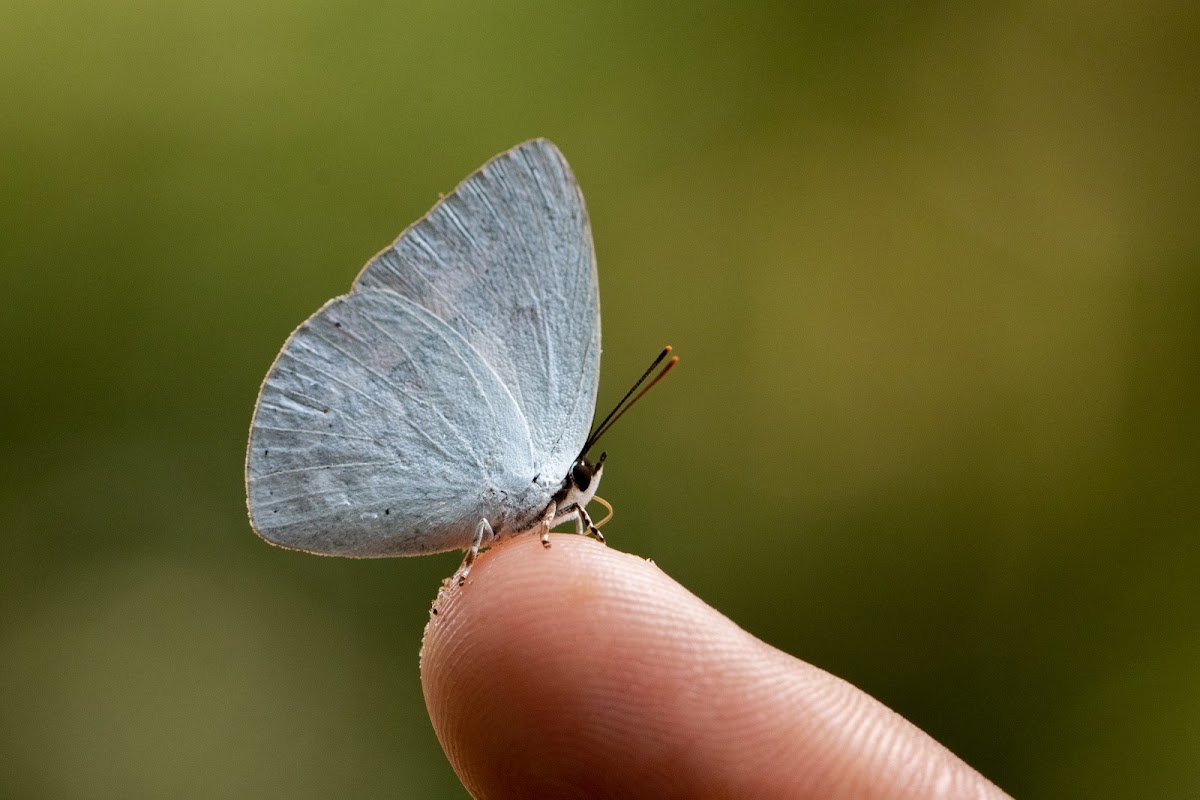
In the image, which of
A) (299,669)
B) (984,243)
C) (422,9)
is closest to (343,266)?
(422,9)

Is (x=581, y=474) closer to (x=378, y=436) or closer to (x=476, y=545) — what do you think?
(x=476, y=545)

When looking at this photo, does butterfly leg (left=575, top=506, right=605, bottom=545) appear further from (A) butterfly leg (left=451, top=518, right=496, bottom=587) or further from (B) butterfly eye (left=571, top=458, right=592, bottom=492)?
(A) butterfly leg (left=451, top=518, right=496, bottom=587)

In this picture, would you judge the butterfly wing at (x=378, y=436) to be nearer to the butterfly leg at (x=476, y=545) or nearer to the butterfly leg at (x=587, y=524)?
the butterfly leg at (x=476, y=545)

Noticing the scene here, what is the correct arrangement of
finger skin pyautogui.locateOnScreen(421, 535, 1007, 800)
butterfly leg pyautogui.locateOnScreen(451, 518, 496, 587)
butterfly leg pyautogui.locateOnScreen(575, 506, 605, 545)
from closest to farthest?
finger skin pyautogui.locateOnScreen(421, 535, 1007, 800) < butterfly leg pyautogui.locateOnScreen(451, 518, 496, 587) < butterfly leg pyautogui.locateOnScreen(575, 506, 605, 545)

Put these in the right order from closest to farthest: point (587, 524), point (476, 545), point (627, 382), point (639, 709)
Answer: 1. point (639, 709)
2. point (476, 545)
3. point (587, 524)
4. point (627, 382)

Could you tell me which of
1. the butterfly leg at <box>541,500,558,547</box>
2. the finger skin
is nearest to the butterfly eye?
the butterfly leg at <box>541,500,558,547</box>

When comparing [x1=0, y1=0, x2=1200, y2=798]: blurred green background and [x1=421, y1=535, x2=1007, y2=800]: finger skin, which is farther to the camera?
[x1=0, y1=0, x2=1200, y2=798]: blurred green background

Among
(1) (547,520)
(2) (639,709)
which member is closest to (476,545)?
(1) (547,520)
